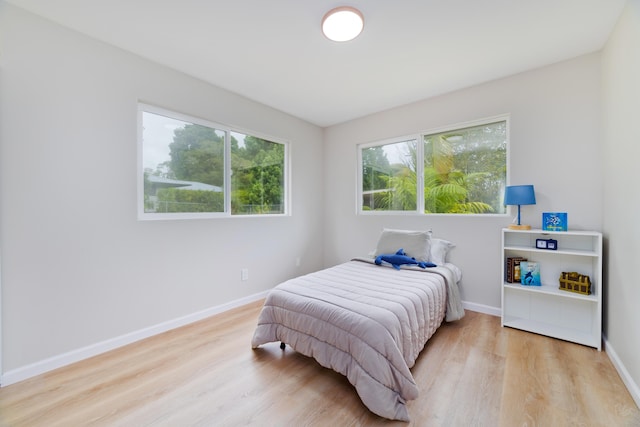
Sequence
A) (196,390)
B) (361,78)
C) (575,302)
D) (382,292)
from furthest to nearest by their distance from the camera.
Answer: (361,78), (575,302), (382,292), (196,390)

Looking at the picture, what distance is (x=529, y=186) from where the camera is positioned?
7.77 ft

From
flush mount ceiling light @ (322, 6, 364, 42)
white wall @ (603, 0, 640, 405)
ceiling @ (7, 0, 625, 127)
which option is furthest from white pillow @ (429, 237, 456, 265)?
flush mount ceiling light @ (322, 6, 364, 42)

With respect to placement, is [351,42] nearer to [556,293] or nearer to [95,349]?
[556,293]

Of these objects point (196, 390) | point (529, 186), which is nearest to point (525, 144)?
point (529, 186)

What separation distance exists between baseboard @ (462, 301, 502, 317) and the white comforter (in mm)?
498

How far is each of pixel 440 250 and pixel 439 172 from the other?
0.95 meters

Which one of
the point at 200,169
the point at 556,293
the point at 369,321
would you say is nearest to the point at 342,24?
the point at 200,169

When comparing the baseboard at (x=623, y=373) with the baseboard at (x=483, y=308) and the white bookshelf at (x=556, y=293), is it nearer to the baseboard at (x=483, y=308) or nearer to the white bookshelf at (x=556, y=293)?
the white bookshelf at (x=556, y=293)

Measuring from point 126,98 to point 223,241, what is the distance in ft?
5.14

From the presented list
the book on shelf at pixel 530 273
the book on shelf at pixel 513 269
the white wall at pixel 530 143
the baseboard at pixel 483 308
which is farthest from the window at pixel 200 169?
the book on shelf at pixel 530 273

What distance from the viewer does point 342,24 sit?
1.85 metres

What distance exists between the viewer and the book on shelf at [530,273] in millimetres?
2449

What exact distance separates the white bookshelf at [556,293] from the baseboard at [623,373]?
7 cm

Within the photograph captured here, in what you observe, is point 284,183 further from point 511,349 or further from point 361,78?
point 511,349
